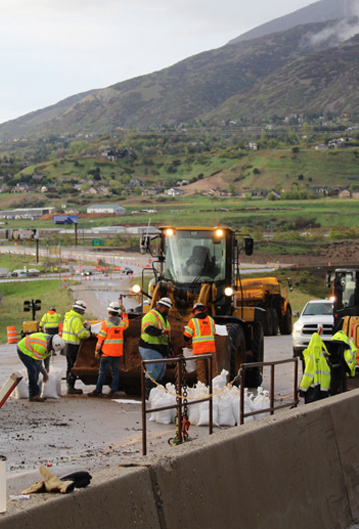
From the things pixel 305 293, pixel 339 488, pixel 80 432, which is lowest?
pixel 305 293

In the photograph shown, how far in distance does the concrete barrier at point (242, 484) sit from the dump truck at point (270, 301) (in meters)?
22.9

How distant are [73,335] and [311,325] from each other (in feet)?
36.0

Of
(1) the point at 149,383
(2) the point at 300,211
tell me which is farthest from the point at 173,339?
(2) the point at 300,211

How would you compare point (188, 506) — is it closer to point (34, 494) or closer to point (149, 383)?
point (34, 494)

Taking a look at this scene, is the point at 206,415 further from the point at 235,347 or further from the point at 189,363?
the point at 235,347

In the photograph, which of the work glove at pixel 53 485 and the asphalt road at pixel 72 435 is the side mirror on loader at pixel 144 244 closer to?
the asphalt road at pixel 72 435

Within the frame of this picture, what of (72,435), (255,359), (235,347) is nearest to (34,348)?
(72,435)

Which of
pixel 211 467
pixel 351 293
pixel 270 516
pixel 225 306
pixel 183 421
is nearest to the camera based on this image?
pixel 211 467

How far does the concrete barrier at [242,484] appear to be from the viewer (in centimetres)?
488

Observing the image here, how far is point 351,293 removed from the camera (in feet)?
78.3

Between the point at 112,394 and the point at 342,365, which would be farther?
the point at 112,394

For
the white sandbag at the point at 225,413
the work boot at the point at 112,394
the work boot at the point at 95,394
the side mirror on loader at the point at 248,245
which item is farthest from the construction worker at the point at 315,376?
the side mirror on loader at the point at 248,245

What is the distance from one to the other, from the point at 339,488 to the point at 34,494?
3.40m

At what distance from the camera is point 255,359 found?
18.6 meters
